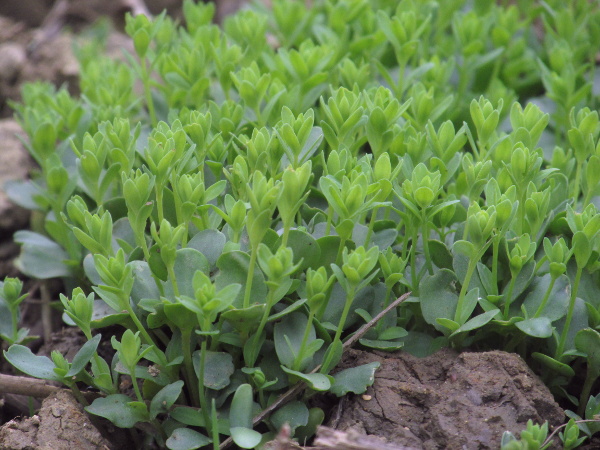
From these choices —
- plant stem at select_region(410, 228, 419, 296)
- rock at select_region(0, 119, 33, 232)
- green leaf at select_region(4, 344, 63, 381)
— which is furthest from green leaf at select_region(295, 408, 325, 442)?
rock at select_region(0, 119, 33, 232)

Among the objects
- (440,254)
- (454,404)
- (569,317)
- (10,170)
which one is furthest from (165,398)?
(10,170)

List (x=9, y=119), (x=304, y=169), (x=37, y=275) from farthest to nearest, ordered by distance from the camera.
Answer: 1. (x=9, y=119)
2. (x=37, y=275)
3. (x=304, y=169)

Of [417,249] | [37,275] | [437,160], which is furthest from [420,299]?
[37,275]

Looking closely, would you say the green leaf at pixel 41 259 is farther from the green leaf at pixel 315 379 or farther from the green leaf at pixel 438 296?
the green leaf at pixel 438 296

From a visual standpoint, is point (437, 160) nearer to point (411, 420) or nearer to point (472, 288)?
point (472, 288)

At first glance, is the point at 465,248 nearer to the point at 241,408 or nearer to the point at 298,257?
the point at 298,257

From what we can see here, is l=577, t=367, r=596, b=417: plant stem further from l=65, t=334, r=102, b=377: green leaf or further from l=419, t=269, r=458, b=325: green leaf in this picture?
l=65, t=334, r=102, b=377: green leaf

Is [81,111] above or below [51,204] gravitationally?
above
